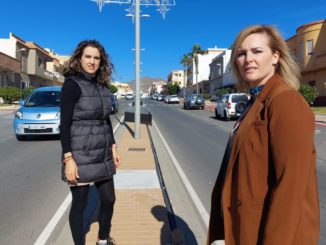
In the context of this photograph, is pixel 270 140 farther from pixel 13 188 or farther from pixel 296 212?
pixel 13 188

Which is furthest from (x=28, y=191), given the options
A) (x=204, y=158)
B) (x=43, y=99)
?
(x=43, y=99)

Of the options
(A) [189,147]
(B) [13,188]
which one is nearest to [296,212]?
(B) [13,188]

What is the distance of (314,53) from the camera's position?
42.1m

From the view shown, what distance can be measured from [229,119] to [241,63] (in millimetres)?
25430

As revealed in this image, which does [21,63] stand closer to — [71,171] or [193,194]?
[193,194]

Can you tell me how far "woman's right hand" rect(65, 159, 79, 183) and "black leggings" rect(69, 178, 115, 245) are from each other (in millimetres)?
139

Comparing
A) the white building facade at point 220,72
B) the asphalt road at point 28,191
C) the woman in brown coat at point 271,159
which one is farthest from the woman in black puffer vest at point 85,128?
the white building facade at point 220,72

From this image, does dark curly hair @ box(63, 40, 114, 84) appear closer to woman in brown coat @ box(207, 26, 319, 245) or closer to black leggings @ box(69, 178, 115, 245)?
black leggings @ box(69, 178, 115, 245)

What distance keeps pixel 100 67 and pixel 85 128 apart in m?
0.64

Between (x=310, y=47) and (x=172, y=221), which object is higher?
(x=310, y=47)

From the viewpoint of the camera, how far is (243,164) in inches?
74.1

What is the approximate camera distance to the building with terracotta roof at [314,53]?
40688mm

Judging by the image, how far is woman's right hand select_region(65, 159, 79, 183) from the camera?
3.54 meters

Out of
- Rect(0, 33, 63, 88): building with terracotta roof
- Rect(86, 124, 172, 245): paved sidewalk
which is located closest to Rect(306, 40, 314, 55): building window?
Rect(0, 33, 63, 88): building with terracotta roof
